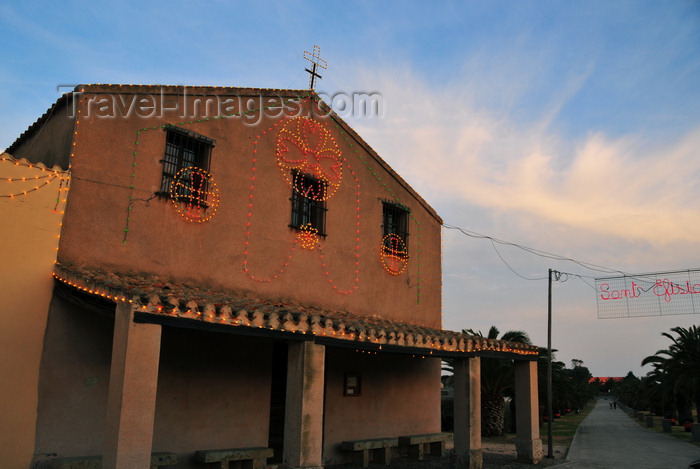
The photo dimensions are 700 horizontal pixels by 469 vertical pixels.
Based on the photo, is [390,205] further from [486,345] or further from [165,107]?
[165,107]

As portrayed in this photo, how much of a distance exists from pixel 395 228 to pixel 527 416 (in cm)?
646

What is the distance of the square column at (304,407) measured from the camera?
29.6 ft

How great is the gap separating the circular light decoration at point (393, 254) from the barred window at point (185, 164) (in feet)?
18.7

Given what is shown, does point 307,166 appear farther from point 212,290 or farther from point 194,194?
point 212,290

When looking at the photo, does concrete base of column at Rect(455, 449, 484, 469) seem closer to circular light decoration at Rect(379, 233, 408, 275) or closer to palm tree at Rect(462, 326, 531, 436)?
circular light decoration at Rect(379, 233, 408, 275)

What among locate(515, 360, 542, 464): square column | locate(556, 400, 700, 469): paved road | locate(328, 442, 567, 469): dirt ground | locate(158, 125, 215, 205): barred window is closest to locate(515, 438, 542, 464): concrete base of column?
locate(515, 360, 542, 464): square column

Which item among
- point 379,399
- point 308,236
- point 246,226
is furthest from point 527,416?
point 246,226

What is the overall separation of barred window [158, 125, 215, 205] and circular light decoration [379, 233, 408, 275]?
5707 mm

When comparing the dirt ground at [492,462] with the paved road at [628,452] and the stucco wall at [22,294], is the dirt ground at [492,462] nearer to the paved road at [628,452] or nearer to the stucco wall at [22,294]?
the paved road at [628,452]

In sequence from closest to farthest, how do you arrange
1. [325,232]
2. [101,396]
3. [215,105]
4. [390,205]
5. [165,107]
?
[101,396], [165,107], [215,105], [325,232], [390,205]

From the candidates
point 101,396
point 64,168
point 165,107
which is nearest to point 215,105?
point 165,107

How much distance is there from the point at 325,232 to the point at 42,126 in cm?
644

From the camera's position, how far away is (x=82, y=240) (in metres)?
9.08

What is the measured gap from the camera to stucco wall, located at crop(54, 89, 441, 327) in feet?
30.9
